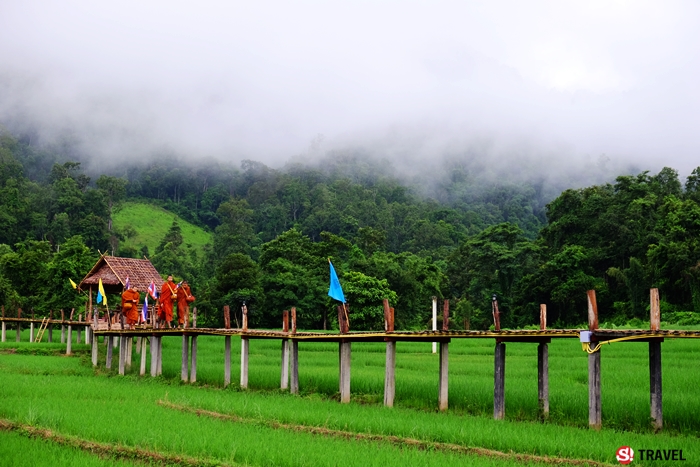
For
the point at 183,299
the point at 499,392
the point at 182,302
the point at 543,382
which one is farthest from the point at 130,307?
the point at 543,382

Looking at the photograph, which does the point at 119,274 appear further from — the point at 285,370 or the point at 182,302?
the point at 285,370

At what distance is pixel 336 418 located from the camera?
14.8m

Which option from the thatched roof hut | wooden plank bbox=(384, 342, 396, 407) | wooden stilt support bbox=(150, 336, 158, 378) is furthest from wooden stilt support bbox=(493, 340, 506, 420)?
the thatched roof hut

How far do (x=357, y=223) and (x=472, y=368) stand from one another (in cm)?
8185

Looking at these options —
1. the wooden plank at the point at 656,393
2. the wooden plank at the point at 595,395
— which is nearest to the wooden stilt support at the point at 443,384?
the wooden plank at the point at 595,395

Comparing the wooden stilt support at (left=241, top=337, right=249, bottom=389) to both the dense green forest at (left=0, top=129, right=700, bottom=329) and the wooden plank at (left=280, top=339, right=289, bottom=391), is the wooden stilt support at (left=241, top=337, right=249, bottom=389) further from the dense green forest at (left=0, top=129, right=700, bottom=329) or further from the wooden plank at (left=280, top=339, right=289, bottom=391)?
the dense green forest at (left=0, top=129, right=700, bottom=329)

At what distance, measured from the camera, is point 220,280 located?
5491 cm

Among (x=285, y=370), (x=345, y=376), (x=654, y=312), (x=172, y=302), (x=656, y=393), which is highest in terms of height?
(x=654, y=312)

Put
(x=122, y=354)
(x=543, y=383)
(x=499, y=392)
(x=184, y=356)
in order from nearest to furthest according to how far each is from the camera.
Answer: (x=499, y=392) → (x=543, y=383) → (x=184, y=356) → (x=122, y=354)

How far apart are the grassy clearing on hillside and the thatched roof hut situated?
6351 cm

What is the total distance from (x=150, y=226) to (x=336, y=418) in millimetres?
97741

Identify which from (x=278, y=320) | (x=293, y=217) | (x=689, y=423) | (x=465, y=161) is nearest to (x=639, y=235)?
(x=278, y=320)

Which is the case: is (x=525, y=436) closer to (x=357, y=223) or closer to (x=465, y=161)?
(x=357, y=223)

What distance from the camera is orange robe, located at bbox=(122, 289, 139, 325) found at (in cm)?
2764
